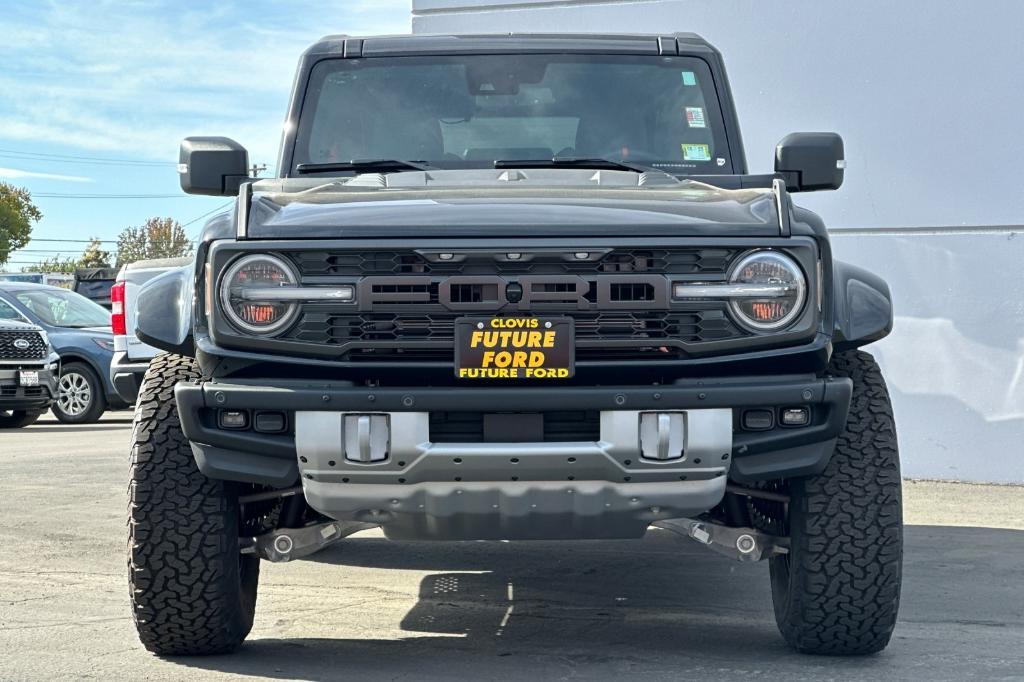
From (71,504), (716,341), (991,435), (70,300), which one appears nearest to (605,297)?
(716,341)

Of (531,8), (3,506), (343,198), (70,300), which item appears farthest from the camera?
(70,300)

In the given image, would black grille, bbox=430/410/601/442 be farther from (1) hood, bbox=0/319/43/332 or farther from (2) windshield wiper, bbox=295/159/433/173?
(1) hood, bbox=0/319/43/332

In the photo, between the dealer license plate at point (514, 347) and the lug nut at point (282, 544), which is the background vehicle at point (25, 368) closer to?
the lug nut at point (282, 544)

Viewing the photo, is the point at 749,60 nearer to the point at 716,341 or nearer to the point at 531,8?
the point at 531,8

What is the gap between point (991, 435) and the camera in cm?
989

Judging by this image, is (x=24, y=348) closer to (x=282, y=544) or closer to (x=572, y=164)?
(x=572, y=164)

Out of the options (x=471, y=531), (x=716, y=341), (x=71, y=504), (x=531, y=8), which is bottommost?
(x=71, y=504)

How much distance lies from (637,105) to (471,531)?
2.22 metres

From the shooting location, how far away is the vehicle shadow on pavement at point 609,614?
4.37 m

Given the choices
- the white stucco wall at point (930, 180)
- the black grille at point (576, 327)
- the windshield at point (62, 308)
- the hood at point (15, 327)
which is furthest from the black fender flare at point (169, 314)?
the windshield at point (62, 308)

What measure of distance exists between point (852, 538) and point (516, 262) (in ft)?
4.25

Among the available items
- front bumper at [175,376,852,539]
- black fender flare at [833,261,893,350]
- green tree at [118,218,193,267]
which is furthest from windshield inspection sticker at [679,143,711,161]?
green tree at [118,218,193,267]

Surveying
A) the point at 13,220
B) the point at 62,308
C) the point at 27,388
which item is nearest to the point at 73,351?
the point at 62,308

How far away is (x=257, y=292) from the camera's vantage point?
396 cm
